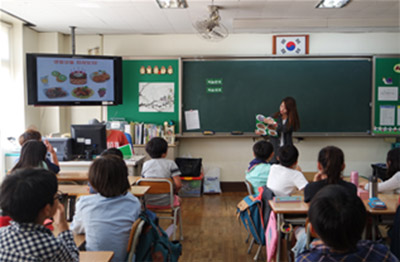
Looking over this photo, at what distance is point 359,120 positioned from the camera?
5758 millimetres

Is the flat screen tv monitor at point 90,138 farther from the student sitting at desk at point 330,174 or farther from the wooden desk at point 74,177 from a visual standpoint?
the student sitting at desk at point 330,174

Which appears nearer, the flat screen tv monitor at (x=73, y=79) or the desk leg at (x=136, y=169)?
the desk leg at (x=136, y=169)

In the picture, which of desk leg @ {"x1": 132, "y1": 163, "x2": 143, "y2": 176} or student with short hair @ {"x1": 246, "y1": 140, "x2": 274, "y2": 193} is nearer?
student with short hair @ {"x1": 246, "y1": 140, "x2": 274, "y2": 193}

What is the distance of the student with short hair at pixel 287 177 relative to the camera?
9.36ft

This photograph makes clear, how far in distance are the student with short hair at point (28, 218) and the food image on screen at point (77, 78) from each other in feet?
14.5

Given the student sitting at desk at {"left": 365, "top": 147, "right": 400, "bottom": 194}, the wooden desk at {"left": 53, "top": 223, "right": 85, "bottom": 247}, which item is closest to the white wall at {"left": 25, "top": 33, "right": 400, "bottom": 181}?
the student sitting at desk at {"left": 365, "top": 147, "right": 400, "bottom": 194}

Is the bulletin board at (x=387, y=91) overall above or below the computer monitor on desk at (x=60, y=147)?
above

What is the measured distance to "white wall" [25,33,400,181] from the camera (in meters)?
5.84

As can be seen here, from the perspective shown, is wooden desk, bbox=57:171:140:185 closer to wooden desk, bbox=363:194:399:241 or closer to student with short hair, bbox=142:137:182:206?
student with short hair, bbox=142:137:182:206

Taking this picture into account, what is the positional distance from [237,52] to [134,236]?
15.1 ft

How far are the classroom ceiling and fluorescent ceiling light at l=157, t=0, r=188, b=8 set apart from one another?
3.4 inches

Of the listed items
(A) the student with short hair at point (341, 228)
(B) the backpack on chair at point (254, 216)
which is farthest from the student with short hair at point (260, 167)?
(A) the student with short hair at point (341, 228)

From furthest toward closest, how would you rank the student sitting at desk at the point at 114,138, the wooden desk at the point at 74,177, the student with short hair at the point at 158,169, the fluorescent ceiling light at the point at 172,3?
the student sitting at desk at the point at 114,138
the fluorescent ceiling light at the point at 172,3
the wooden desk at the point at 74,177
the student with short hair at the point at 158,169

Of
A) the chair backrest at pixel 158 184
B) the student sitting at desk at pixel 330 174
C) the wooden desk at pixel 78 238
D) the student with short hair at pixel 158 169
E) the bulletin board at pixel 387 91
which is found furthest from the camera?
the bulletin board at pixel 387 91
